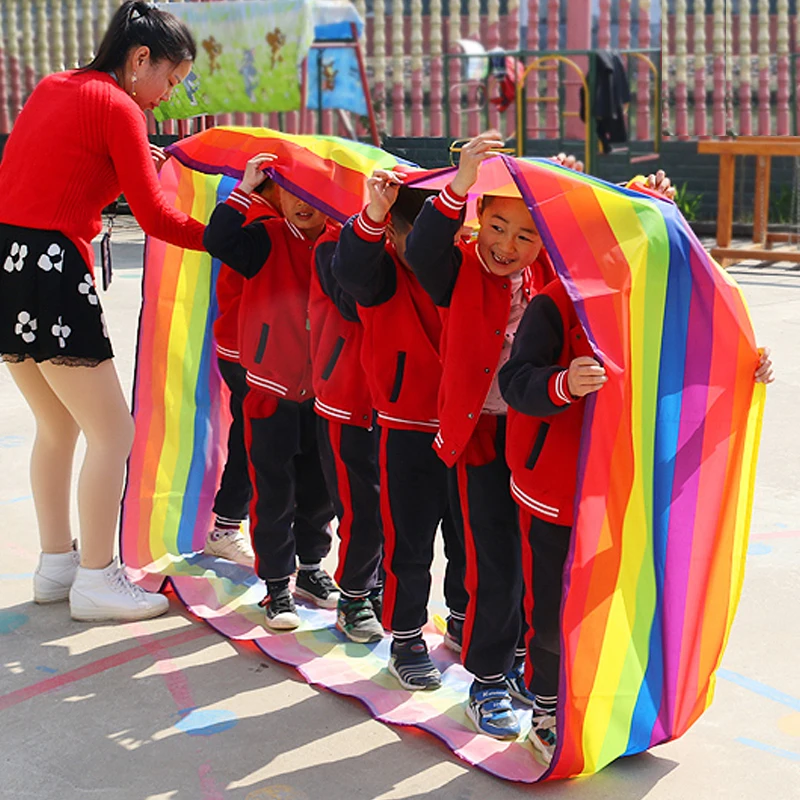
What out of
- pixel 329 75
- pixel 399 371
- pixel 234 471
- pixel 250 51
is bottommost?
pixel 234 471

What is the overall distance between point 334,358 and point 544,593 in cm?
92

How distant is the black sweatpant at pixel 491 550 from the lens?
2967mm

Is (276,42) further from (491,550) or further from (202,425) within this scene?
(491,550)

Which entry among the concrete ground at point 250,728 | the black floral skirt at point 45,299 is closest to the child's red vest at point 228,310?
the black floral skirt at point 45,299

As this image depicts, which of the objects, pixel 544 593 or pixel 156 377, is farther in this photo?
pixel 156 377

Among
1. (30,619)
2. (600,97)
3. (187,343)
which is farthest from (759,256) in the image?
(30,619)

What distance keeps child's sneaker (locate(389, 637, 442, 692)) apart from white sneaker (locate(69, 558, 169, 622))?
847 mm

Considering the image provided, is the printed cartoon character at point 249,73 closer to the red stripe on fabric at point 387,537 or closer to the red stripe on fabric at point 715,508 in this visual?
the red stripe on fabric at point 387,537

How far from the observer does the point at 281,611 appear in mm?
3605

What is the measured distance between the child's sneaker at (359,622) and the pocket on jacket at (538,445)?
962 mm

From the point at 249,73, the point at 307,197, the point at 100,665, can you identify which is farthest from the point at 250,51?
the point at 100,665

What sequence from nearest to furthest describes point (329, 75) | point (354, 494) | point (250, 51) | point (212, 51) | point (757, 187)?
1. point (354, 494)
2. point (757, 187)
3. point (250, 51)
4. point (212, 51)
5. point (329, 75)

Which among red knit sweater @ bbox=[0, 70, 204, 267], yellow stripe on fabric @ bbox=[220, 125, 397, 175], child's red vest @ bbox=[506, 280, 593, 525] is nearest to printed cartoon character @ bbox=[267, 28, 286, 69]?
red knit sweater @ bbox=[0, 70, 204, 267]

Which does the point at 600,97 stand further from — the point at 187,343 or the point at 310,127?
the point at 187,343
